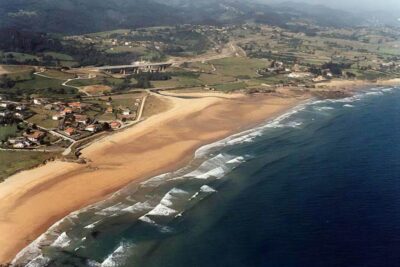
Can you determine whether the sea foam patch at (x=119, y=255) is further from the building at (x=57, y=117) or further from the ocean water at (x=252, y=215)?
the building at (x=57, y=117)

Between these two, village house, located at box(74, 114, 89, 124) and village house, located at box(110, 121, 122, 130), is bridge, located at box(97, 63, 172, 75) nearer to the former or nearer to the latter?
village house, located at box(74, 114, 89, 124)

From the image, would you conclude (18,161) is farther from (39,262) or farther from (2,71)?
(2,71)

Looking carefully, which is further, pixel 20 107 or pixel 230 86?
pixel 230 86

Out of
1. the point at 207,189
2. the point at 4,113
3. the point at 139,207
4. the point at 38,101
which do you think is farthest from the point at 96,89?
the point at 139,207

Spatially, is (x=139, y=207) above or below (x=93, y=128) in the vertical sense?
below

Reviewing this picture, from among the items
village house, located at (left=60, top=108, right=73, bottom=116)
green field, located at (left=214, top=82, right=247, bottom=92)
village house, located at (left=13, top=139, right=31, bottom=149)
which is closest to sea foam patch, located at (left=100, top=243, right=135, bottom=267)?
village house, located at (left=13, top=139, right=31, bottom=149)

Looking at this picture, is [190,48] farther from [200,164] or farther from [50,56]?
[200,164]

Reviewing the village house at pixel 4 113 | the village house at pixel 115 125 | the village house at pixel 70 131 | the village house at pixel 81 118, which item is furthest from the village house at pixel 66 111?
the village house at pixel 70 131
